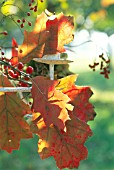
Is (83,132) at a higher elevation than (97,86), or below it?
higher

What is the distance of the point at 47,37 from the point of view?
714mm

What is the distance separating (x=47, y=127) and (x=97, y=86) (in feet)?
26.7

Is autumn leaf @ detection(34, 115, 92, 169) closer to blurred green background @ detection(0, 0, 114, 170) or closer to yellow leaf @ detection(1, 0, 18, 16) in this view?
yellow leaf @ detection(1, 0, 18, 16)

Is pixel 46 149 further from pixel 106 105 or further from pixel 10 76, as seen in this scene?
pixel 106 105

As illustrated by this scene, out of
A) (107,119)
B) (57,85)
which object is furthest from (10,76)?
(107,119)

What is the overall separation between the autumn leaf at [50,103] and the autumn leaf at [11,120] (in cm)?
5

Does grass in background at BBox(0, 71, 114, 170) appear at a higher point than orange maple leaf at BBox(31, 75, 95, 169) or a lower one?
lower

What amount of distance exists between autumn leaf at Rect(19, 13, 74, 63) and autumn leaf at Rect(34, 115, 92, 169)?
9 centimetres

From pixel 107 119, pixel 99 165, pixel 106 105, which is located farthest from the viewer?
pixel 106 105

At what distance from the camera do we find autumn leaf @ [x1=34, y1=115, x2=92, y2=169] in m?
0.73

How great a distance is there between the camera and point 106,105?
750 cm

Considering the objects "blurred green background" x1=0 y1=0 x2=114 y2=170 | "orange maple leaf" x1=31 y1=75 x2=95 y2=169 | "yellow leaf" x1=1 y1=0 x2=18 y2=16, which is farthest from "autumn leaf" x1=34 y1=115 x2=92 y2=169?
"blurred green background" x1=0 y1=0 x2=114 y2=170

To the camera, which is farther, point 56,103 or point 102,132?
point 102,132

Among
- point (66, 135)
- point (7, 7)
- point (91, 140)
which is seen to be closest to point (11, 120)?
Answer: point (66, 135)
